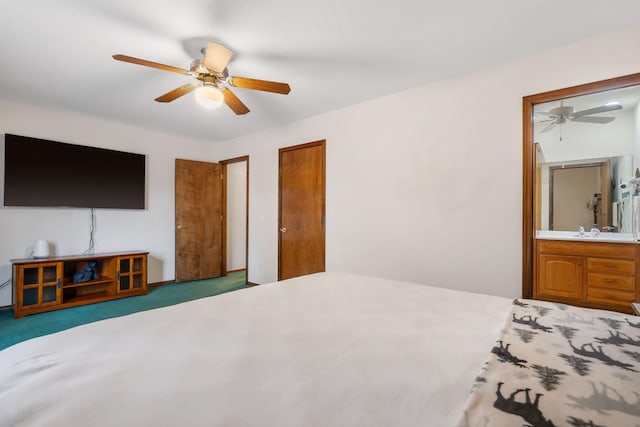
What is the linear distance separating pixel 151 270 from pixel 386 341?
4.52 metres

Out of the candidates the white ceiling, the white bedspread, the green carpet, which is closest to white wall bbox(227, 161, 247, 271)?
the green carpet

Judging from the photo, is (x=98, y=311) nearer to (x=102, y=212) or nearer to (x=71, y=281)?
(x=71, y=281)

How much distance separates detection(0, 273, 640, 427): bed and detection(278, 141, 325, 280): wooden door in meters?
2.38

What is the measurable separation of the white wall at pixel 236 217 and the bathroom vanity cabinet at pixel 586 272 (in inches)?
182

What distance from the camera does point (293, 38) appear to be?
6.94 ft

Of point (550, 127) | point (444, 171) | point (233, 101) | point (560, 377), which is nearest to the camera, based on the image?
point (560, 377)

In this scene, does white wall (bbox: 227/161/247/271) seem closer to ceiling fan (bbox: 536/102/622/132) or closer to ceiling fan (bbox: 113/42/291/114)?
ceiling fan (bbox: 113/42/291/114)

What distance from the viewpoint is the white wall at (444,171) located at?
2.35 metres

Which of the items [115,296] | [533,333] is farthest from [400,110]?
[115,296]

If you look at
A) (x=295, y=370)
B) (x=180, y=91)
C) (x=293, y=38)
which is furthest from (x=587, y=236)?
(x=180, y=91)

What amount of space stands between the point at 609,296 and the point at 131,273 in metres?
5.24

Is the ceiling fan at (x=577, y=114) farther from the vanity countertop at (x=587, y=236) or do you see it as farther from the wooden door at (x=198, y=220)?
the wooden door at (x=198, y=220)

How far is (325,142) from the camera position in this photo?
3.68 meters

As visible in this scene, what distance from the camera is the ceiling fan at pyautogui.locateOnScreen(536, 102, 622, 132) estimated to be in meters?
3.15
